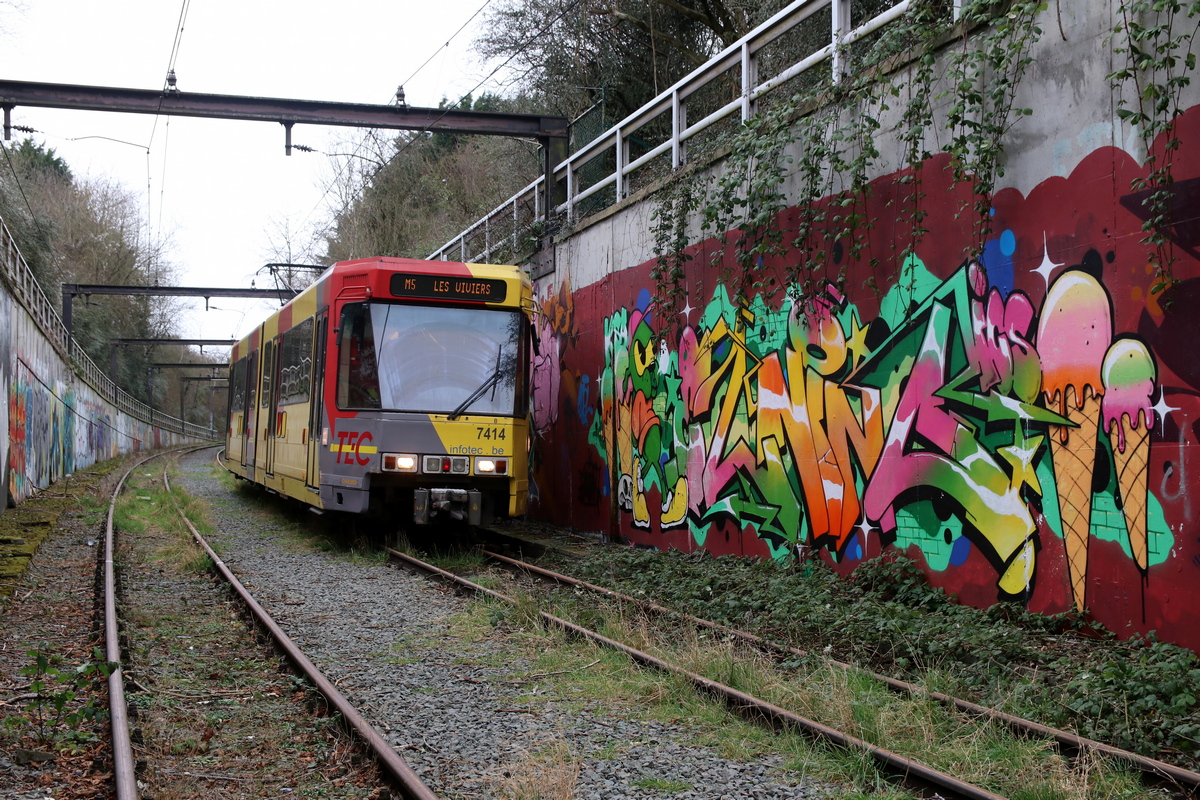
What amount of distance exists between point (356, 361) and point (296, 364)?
2631 mm

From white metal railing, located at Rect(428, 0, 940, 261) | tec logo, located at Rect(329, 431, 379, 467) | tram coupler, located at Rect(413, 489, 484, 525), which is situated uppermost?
white metal railing, located at Rect(428, 0, 940, 261)

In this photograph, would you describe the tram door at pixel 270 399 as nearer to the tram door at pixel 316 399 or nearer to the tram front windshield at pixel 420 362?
the tram door at pixel 316 399

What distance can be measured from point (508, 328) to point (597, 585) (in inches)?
141

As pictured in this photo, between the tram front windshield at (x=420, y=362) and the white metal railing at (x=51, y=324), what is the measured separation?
27.6 ft

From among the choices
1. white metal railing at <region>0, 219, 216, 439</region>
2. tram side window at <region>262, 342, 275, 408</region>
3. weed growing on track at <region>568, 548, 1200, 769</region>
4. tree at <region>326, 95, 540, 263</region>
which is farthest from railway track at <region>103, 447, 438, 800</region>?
tree at <region>326, 95, 540, 263</region>

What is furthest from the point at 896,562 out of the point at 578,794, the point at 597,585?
the point at 578,794

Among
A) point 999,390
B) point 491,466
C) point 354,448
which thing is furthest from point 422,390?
point 999,390

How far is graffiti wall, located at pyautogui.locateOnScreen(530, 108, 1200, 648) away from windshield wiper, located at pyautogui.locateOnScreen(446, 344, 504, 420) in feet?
6.22

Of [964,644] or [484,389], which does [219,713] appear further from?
[484,389]

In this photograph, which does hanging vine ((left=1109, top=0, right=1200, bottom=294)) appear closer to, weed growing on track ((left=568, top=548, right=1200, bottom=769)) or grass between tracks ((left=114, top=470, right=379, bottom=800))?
weed growing on track ((left=568, top=548, right=1200, bottom=769))

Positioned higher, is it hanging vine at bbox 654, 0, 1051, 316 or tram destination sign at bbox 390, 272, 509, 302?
hanging vine at bbox 654, 0, 1051, 316

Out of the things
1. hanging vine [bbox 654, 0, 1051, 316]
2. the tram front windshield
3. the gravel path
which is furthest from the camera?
the tram front windshield

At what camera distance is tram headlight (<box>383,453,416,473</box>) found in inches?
426

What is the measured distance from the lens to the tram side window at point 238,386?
19.1 meters
